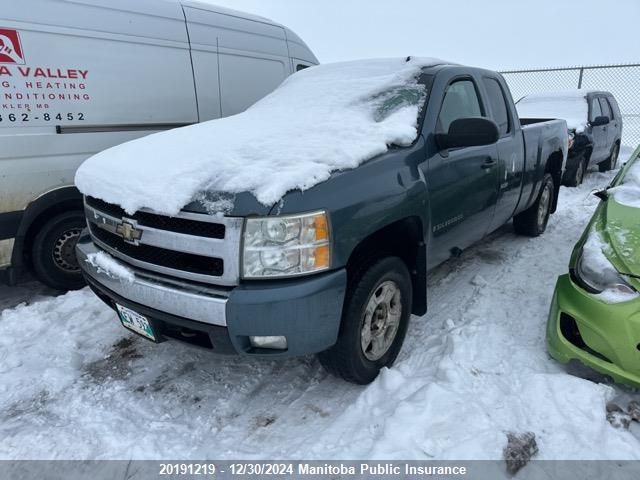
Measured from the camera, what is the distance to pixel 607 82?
12844mm

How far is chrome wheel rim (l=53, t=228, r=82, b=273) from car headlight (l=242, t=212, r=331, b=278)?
2820 mm

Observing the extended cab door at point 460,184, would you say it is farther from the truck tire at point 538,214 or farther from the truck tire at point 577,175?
the truck tire at point 577,175

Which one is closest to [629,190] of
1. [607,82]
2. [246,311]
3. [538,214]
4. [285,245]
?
[538,214]

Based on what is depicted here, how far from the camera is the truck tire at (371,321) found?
2.39 m

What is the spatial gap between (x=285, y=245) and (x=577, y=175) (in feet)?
24.9

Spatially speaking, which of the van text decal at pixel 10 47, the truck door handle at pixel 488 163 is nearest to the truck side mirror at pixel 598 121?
the truck door handle at pixel 488 163

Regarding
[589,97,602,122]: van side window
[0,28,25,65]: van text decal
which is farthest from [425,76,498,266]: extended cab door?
[589,97,602,122]: van side window

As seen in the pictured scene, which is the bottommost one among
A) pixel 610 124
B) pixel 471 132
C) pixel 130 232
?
pixel 610 124

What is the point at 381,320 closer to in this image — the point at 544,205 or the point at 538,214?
the point at 538,214

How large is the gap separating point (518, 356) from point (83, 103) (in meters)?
4.00

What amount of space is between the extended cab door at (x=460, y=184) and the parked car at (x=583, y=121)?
4.23 metres

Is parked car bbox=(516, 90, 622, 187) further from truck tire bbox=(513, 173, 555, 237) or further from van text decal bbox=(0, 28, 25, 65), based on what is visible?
van text decal bbox=(0, 28, 25, 65)

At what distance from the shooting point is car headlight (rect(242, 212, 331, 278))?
2047 mm

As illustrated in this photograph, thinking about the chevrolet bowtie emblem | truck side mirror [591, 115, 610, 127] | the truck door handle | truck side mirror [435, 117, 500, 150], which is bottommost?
truck side mirror [591, 115, 610, 127]
